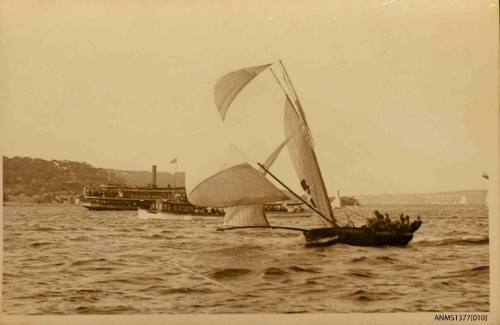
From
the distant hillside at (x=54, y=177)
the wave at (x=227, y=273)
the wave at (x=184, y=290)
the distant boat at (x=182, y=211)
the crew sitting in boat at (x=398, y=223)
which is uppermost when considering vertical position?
the distant hillside at (x=54, y=177)

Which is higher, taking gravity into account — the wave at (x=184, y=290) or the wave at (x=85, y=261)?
the wave at (x=85, y=261)

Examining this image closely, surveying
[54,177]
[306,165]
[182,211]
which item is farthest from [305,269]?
[54,177]

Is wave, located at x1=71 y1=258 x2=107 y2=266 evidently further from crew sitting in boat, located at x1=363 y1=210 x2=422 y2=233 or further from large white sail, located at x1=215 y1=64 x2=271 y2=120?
crew sitting in boat, located at x1=363 y1=210 x2=422 y2=233

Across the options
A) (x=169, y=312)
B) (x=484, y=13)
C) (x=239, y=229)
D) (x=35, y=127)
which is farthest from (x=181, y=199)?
(x=484, y=13)

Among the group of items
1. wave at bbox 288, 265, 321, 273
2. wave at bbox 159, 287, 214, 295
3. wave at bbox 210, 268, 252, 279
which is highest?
wave at bbox 288, 265, 321, 273

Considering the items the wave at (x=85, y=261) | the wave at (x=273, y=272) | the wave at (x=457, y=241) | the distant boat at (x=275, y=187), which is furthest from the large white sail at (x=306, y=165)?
the wave at (x=85, y=261)

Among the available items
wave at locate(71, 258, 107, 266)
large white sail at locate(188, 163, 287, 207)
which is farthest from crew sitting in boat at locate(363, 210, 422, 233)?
→ wave at locate(71, 258, 107, 266)

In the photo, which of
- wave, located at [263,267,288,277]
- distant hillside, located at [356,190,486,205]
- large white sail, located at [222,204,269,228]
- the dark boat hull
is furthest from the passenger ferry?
distant hillside, located at [356,190,486,205]

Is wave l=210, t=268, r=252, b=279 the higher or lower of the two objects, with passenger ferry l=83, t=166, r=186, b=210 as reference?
lower

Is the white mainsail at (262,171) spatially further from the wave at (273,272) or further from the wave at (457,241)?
the wave at (457,241)
